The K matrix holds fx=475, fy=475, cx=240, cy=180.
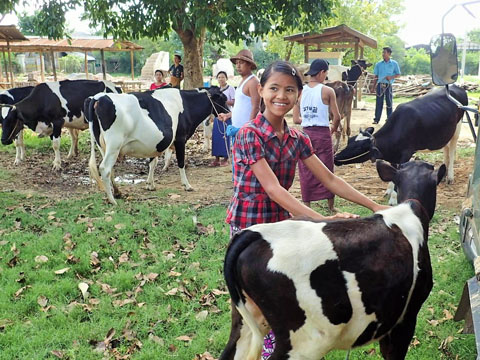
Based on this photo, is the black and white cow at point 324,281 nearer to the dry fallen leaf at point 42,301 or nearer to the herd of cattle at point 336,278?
the herd of cattle at point 336,278

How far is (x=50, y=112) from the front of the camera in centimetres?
939

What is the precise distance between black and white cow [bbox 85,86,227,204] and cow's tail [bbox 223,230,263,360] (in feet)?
16.2

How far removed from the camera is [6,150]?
11.1m


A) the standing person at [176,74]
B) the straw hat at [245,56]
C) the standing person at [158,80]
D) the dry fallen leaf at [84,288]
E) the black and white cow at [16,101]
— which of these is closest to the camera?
the dry fallen leaf at [84,288]

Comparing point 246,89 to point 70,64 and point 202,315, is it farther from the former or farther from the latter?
point 70,64

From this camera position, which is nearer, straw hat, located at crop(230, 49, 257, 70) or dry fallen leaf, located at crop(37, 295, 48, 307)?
dry fallen leaf, located at crop(37, 295, 48, 307)

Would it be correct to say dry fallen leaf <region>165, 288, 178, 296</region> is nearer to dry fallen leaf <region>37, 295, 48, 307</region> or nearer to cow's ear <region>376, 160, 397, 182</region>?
dry fallen leaf <region>37, 295, 48, 307</region>

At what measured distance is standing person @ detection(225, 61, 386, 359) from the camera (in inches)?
96.1

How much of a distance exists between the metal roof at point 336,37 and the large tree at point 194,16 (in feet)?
26.1

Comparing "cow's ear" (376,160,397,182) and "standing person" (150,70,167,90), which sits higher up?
"standing person" (150,70,167,90)

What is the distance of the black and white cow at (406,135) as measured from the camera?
6910 mm

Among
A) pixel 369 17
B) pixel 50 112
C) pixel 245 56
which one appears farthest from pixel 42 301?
pixel 369 17

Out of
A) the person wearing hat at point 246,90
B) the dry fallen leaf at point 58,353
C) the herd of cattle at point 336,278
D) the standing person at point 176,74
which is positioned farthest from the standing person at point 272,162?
the standing person at point 176,74

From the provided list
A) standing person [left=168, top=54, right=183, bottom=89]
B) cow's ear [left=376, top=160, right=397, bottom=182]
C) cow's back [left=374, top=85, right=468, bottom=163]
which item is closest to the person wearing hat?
cow's back [left=374, top=85, right=468, bottom=163]
